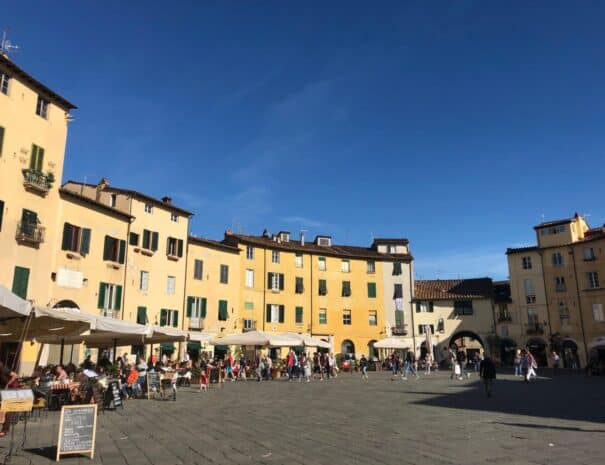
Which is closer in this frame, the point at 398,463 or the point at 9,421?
the point at 398,463

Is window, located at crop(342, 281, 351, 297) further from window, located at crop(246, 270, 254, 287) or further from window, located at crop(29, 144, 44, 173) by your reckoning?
window, located at crop(29, 144, 44, 173)

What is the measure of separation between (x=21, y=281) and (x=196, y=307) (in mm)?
16500

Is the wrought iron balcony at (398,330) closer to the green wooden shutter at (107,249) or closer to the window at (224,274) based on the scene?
the window at (224,274)

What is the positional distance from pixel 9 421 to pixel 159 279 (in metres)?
27.6

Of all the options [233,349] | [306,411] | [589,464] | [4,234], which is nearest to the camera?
[589,464]

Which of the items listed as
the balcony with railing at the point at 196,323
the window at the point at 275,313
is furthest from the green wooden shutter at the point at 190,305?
the window at the point at 275,313

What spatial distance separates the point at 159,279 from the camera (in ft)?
118

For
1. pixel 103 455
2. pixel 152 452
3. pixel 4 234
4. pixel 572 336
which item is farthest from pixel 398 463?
pixel 572 336

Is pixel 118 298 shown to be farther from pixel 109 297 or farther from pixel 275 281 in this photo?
pixel 275 281

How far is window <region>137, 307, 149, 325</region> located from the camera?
33656 mm

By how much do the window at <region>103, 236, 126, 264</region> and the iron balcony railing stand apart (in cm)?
617

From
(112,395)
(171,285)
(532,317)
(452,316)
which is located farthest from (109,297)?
(532,317)

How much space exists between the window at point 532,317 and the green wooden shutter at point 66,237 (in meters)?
43.8

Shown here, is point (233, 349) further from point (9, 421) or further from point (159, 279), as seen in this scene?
point (9, 421)
